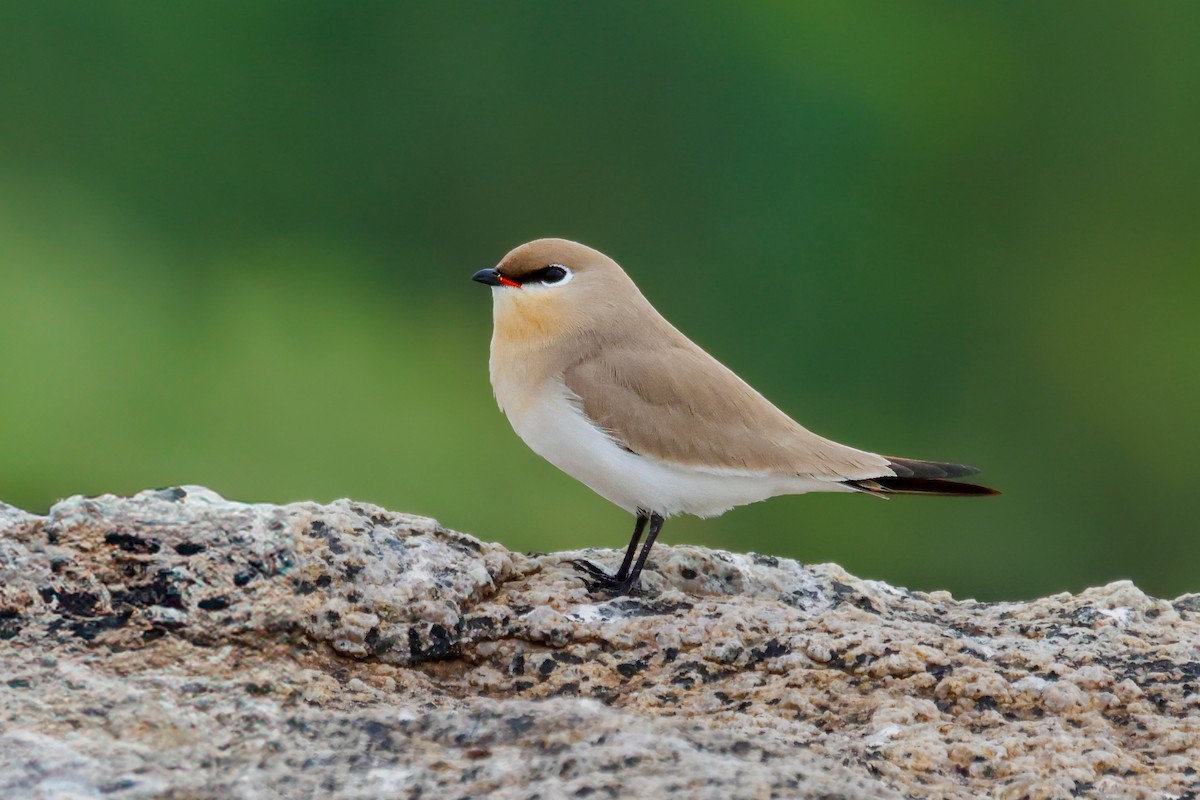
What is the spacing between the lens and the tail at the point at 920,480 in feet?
12.5

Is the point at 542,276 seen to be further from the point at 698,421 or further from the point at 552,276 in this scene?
the point at 698,421

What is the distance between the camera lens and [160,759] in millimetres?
2014

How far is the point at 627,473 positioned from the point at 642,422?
16cm

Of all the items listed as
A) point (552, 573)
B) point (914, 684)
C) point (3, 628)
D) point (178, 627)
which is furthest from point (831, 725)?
point (3, 628)

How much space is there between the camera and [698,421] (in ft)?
12.4

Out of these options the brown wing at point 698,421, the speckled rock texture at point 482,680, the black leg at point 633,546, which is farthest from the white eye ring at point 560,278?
the speckled rock texture at point 482,680

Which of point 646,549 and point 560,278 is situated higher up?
point 560,278

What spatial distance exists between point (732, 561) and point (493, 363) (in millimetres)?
1031

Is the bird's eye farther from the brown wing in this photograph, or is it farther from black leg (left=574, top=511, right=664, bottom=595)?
black leg (left=574, top=511, right=664, bottom=595)

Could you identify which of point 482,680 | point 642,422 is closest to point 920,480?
point 642,422

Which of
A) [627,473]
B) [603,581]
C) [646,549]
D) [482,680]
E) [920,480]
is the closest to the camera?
[482,680]

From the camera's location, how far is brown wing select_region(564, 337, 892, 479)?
3.74m

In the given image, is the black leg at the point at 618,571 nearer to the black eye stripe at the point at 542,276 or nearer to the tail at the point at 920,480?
the tail at the point at 920,480

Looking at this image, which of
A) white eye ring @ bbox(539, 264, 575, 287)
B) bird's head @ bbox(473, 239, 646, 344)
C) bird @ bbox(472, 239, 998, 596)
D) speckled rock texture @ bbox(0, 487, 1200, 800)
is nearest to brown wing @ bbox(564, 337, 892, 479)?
bird @ bbox(472, 239, 998, 596)
